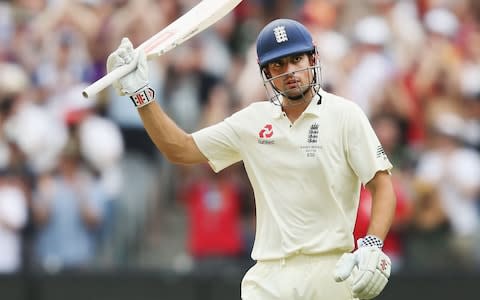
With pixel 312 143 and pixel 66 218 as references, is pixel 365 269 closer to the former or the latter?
pixel 312 143

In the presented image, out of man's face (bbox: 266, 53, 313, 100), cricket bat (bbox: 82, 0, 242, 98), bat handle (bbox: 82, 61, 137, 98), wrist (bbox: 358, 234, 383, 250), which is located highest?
cricket bat (bbox: 82, 0, 242, 98)

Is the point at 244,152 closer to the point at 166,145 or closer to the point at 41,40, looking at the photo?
the point at 166,145

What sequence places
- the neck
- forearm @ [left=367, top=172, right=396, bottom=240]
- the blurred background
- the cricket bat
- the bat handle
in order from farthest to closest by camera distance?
the blurred background < the cricket bat < the neck < forearm @ [left=367, top=172, right=396, bottom=240] < the bat handle

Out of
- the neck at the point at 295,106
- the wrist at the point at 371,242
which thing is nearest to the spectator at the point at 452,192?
the neck at the point at 295,106

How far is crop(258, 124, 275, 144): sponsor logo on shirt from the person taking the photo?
20.3 feet

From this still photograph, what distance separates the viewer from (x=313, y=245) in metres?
5.98

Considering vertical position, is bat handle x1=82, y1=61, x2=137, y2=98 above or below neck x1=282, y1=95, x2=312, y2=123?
above

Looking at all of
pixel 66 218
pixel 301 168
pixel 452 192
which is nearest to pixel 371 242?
pixel 301 168

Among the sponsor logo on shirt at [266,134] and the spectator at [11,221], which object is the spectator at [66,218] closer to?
the spectator at [11,221]

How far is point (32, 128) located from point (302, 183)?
5.11 meters

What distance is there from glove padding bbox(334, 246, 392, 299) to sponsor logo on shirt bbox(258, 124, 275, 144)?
2.63 ft

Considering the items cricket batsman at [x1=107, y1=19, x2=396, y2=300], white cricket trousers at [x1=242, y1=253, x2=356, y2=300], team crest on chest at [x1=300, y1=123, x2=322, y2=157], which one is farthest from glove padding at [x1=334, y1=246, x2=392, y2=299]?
team crest on chest at [x1=300, y1=123, x2=322, y2=157]

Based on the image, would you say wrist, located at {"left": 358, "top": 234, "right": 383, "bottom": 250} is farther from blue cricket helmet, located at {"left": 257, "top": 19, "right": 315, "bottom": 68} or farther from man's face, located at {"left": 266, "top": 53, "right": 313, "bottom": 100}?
blue cricket helmet, located at {"left": 257, "top": 19, "right": 315, "bottom": 68}

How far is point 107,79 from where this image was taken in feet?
19.3
